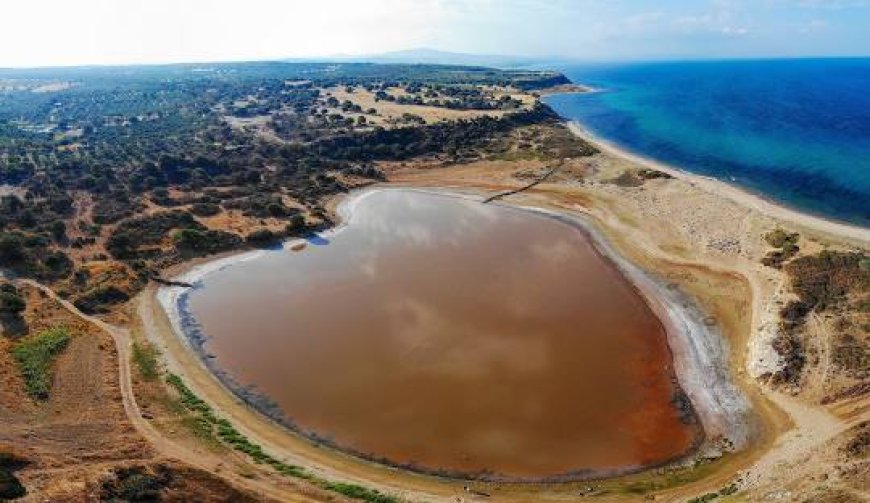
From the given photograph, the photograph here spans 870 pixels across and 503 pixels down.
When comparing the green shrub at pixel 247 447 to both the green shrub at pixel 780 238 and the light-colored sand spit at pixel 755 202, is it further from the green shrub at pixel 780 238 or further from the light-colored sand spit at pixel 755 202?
the light-colored sand spit at pixel 755 202

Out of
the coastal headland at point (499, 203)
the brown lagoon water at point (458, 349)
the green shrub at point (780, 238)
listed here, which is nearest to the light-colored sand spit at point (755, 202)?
the coastal headland at point (499, 203)

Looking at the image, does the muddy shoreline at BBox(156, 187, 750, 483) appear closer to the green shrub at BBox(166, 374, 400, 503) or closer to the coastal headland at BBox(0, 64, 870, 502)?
the coastal headland at BBox(0, 64, 870, 502)

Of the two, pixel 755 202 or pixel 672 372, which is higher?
pixel 755 202

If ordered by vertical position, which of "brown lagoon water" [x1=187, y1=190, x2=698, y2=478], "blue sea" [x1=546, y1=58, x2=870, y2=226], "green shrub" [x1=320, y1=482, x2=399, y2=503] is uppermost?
"blue sea" [x1=546, y1=58, x2=870, y2=226]

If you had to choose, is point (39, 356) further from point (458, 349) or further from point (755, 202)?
point (755, 202)

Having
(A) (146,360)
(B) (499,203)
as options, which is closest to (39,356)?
(A) (146,360)

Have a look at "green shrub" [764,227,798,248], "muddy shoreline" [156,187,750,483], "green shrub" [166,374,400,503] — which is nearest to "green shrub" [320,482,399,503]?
"green shrub" [166,374,400,503]
